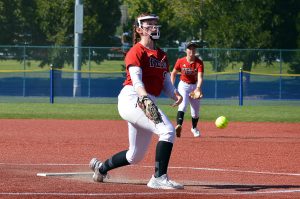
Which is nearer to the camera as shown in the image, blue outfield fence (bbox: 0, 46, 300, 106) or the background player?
the background player

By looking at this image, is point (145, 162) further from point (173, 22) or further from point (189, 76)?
point (173, 22)

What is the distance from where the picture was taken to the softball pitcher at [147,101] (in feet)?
32.8

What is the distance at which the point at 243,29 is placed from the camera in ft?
135

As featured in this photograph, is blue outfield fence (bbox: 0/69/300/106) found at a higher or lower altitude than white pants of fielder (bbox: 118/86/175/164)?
lower

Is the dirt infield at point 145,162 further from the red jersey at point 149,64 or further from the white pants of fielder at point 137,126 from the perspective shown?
the red jersey at point 149,64

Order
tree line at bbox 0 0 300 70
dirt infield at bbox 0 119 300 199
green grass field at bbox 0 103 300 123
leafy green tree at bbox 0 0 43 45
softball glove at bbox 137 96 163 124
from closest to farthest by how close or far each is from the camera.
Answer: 1. softball glove at bbox 137 96 163 124
2. dirt infield at bbox 0 119 300 199
3. green grass field at bbox 0 103 300 123
4. tree line at bbox 0 0 300 70
5. leafy green tree at bbox 0 0 43 45

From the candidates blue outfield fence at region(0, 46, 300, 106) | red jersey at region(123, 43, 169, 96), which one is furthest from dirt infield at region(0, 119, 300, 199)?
blue outfield fence at region(0, 46, 300, 106)

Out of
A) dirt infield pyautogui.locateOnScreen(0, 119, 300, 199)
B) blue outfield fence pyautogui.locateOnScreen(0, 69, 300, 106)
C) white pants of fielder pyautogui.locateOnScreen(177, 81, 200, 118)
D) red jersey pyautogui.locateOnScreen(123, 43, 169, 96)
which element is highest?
red jersey pyautogui.locateOnScreen(123, 43, 169, 96)

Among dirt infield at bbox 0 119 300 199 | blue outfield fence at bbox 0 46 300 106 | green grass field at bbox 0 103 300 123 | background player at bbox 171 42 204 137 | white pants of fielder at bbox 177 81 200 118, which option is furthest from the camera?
blue outfield fence at bbox 0 46 300 106

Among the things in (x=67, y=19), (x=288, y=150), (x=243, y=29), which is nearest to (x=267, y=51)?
(x=243, y=29)

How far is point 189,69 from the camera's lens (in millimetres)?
18578

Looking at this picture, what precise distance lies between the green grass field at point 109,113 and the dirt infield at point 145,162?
266cm

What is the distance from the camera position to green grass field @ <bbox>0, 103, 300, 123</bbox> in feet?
82.9

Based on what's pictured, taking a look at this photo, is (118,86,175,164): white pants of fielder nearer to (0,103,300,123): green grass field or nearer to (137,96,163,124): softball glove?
(137,96,163,124): softball glove
